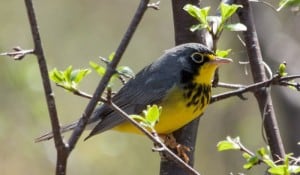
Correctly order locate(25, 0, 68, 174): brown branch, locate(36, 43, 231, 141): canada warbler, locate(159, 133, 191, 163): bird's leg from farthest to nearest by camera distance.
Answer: locate(36, 43, 231, 141): canada warbler
locate(159, 133, 191, 163): bird's leg
locate(25, 0, 68, 174): brown branch

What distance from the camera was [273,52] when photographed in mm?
6805

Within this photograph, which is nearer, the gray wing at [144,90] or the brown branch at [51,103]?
the brown branch at [51,103]

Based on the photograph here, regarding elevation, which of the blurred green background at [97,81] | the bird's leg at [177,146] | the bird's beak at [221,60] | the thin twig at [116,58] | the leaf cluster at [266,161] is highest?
the thin twig at [116,58]

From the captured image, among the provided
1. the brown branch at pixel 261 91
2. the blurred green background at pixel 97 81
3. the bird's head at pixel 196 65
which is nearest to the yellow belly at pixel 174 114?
the bird's head at pixel 196 65

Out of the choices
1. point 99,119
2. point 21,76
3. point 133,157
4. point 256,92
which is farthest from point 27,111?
point 256,92

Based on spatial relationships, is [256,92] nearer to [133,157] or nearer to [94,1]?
[133,157]

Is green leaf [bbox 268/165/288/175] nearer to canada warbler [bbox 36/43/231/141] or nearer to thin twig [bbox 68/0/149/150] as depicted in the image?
thin twig [bbox 68/0/149/150]

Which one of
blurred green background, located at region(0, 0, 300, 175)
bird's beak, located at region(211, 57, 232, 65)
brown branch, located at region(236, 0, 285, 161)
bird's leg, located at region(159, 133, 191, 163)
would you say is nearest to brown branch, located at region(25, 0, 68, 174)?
brown branch, located at region(236, 0, 285, 161)

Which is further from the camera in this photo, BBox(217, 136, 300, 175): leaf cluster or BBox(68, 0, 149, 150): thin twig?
BBox(217, 136, 300, 175): leaf cluster

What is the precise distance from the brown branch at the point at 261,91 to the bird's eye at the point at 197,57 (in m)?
0.61

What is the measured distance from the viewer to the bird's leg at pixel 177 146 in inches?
145

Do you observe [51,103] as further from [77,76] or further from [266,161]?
[266,161]

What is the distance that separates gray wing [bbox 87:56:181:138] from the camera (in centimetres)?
438

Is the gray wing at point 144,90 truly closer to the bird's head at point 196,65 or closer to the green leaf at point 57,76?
the bird's head at point 196,65
